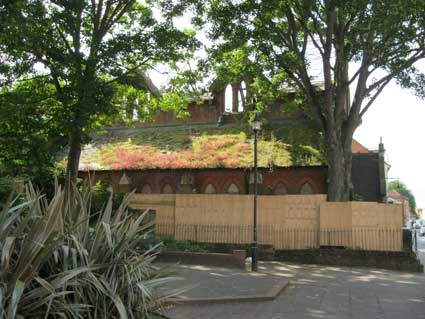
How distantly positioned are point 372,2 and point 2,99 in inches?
523

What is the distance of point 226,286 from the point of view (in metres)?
11.9

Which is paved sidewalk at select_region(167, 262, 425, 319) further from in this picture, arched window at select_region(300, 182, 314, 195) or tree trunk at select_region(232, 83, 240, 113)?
tree trunk at select_region(232, 83, 240, 113)

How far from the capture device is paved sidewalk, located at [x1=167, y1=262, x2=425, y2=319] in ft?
30.5

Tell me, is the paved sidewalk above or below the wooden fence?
below

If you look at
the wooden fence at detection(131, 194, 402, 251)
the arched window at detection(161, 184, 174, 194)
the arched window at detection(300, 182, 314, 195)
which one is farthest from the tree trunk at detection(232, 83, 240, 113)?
the wooden fence at detection(131, 194, 402, 251)

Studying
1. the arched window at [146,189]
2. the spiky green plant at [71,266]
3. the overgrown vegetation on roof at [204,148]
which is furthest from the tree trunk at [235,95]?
the spiky green plant at [71,266]

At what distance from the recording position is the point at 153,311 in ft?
18.3

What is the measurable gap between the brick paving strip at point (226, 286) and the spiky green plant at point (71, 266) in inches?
128

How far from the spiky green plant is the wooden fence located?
14826 millimetres

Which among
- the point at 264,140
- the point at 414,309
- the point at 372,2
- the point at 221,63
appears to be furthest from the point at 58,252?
the point at 264,140

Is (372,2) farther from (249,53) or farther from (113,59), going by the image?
(113,59)

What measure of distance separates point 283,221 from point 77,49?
36.2ft

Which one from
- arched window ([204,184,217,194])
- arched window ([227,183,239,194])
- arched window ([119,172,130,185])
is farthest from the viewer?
arched window ([119,172,130,185])

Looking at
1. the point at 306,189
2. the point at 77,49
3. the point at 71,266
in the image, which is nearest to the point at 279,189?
the point at 306,189
